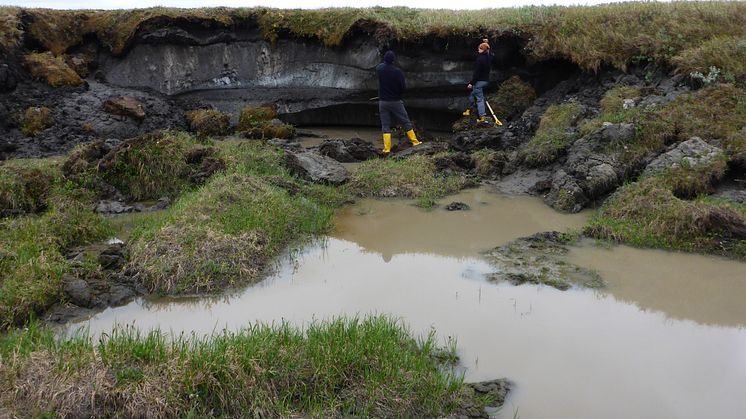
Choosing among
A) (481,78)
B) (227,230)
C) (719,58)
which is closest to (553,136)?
(481,78)

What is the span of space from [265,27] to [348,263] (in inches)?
453

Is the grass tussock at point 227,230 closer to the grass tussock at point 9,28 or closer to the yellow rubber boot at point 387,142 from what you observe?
the yellow rubber boot at point 387,142

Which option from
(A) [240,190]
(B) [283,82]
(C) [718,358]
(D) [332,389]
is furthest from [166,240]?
(B) [283,82]

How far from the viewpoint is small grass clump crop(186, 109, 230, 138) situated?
15.5m

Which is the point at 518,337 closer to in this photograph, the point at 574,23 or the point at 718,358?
the point at 718,358

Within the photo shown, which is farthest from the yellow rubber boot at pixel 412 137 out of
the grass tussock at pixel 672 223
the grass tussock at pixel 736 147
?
the grass tussock at pixel 736 147

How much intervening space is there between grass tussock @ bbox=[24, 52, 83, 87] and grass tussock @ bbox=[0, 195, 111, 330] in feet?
25.5

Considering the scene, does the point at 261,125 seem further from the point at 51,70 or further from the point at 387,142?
the point at 51,70

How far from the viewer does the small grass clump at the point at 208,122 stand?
1551 centimetres

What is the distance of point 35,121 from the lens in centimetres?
1405

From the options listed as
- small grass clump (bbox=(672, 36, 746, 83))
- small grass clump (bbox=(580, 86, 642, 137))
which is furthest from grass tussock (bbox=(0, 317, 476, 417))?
small grass clump (bbox=(672, 36, 746, 83))

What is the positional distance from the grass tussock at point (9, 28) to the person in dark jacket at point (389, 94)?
31.3ft

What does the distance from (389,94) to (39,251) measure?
8.38m

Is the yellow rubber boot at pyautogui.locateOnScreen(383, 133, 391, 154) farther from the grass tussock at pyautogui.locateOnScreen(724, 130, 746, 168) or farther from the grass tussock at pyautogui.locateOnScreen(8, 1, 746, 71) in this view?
the grass tussock at pyautogui.locateOnScreen(724, 130, 746, 168)
